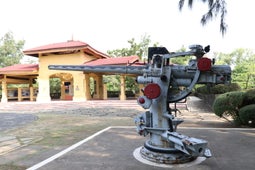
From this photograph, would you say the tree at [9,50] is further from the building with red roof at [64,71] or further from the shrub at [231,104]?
the shrub at [231,104]

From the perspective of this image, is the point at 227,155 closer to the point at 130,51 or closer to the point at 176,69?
the point at 176,69

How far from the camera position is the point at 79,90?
2011cm

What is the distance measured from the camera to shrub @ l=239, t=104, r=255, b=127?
292 inches

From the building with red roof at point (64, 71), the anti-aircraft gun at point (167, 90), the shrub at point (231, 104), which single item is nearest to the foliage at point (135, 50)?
the building with red roof at point (64, 71)

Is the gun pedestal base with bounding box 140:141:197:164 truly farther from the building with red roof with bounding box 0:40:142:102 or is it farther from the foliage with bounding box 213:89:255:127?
the building with red roof with bounding box 0:40:142:102

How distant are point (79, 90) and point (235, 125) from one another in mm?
14232

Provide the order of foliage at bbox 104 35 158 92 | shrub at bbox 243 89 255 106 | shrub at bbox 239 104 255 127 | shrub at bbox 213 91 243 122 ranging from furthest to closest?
foliage at bbox 104 35 158 92, shrub at bbox 213 91 243 122, shrub at bbox 243 89 255 106, shrub at bbox 239 104 255 127

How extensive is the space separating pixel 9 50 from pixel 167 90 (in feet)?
138

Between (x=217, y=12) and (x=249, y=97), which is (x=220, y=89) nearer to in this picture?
(x=249, y=97)

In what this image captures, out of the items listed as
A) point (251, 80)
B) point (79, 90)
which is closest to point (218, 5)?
point (79, 90)

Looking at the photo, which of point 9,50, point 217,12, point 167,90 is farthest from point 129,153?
point 9,50

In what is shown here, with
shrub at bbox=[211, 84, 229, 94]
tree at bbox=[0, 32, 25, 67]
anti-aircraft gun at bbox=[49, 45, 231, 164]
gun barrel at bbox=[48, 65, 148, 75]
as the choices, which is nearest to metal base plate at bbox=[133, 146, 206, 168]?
anti-aircraft gun at bbox=[49, 45, 231, 164]

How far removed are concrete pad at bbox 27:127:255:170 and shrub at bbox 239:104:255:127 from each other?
1523 mm

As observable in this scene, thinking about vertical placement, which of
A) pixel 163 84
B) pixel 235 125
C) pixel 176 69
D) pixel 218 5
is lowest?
pixel 235 125
